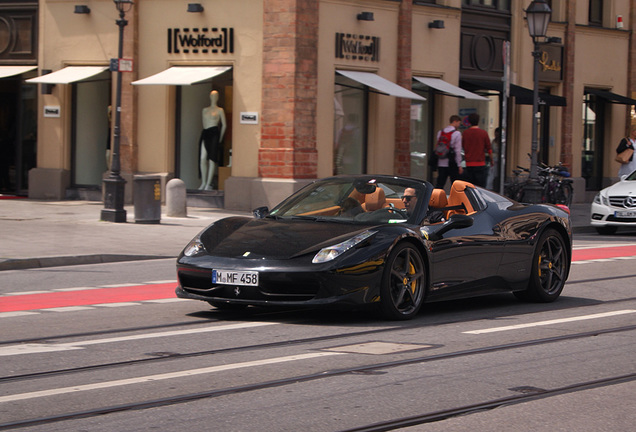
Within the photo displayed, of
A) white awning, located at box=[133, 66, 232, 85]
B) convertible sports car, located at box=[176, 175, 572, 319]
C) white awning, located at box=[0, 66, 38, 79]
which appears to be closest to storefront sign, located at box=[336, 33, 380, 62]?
white awning, located at box=[133, 66, 232, 85]

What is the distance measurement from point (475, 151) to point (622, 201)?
11.0 ft

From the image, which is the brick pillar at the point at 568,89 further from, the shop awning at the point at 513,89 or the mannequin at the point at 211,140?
the mannequin at the point at 211,140

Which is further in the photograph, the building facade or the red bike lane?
the building facade

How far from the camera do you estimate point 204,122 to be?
24.9 m

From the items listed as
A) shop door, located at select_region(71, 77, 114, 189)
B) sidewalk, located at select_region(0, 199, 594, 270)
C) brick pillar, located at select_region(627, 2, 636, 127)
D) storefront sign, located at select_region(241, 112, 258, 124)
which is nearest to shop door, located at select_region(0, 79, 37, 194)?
shop door, located at select_region(71, 77, 114, 189)

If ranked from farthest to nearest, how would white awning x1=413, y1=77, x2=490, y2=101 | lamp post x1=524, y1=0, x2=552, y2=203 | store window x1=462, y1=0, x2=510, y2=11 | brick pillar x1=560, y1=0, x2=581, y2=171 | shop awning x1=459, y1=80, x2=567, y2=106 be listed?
1. brick pillar x1=560, y1=0, x2=581, y2=171
2. store window x1=462, y1=0, x2=510, y2=11
3. shop awning x1=459, y1=80, x2=567, y2=106
4. white awning x1=413, y1=77, x2=490, y2=101
5. lamp post x1=524, y1=0, x2=552, y2=203

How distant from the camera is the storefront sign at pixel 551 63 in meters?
30.3

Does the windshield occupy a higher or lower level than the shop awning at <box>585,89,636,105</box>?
lower

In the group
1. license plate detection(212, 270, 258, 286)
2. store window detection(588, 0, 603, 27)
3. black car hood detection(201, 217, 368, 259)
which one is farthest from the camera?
store window detection(588, 0, 603, 27)

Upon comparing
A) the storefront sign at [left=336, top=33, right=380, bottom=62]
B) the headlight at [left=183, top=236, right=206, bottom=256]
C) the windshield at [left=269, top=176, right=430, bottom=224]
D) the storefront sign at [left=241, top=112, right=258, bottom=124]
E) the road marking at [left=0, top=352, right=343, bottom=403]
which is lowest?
the road marking at [left=0, top=352, right=343, bottom=403]

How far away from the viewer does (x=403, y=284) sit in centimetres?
931

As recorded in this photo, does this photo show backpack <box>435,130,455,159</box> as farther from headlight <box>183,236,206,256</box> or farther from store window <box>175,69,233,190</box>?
headlight <box>183,236,206,256</box>

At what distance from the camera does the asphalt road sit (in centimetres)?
581

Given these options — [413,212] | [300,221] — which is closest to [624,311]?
[413,212]
